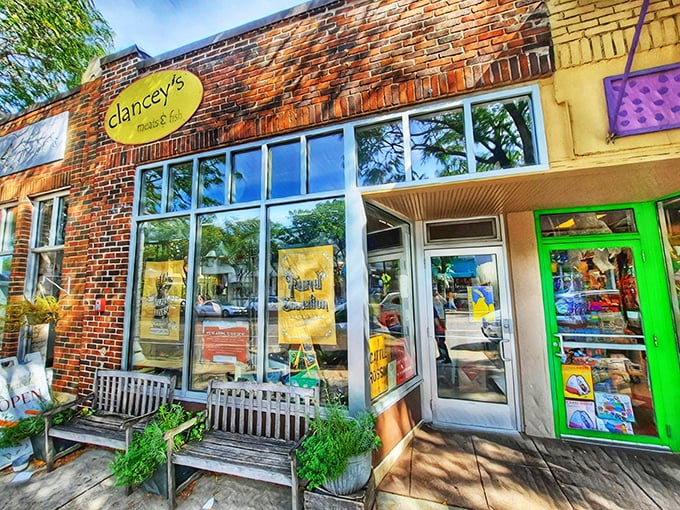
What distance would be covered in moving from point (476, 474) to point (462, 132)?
10.5 feet

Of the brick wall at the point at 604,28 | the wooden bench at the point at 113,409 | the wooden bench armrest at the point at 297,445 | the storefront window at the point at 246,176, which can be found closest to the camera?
the wooden bench armrest at the point at 297,445

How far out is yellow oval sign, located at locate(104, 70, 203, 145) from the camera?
400cm

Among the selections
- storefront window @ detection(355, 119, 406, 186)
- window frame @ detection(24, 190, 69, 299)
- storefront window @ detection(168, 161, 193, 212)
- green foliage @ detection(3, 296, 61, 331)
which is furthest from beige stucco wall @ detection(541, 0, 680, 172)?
window frame @ detection(24, 190, 69, 299)

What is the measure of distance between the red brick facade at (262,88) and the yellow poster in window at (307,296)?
145 cm

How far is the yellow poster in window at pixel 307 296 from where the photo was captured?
123 inches

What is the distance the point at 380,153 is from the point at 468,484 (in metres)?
3.18

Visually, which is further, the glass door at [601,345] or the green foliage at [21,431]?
the glass door at [601,345]

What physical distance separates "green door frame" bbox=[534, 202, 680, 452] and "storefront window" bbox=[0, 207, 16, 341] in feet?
26.9

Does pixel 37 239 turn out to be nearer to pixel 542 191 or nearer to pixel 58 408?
pixel 58 408

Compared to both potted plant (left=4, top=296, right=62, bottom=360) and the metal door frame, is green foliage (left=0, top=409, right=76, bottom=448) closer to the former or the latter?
potted plant (left=4, top=296, right=62, bottom=360)

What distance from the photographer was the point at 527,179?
8.88 feet

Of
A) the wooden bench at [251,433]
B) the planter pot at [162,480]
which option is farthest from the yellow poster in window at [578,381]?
the planter pot at [162,480]

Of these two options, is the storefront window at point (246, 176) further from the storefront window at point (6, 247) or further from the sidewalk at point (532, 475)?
the storefront window at point (6, 247)

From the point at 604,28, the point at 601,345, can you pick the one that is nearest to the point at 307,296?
the point at 601,345
